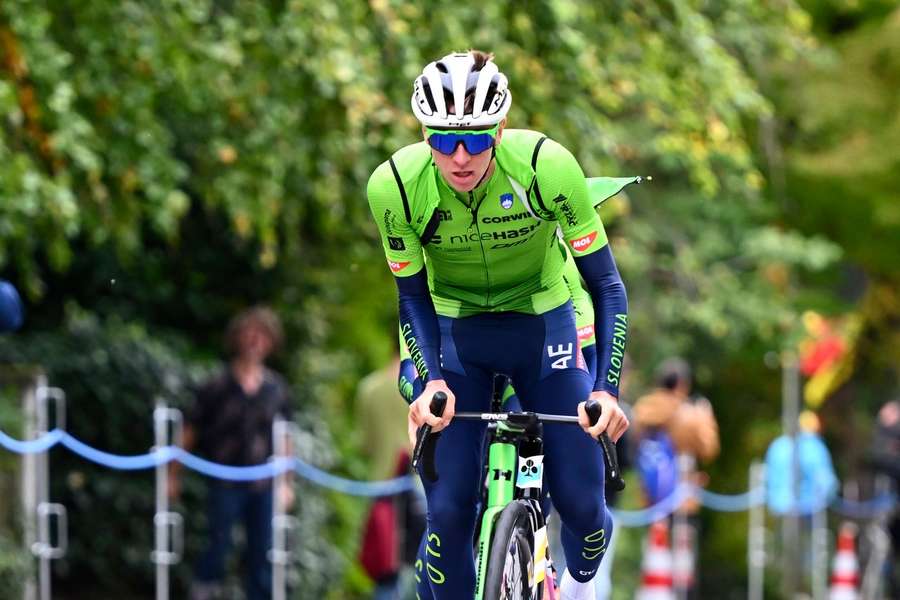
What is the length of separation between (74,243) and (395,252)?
27.5 feet

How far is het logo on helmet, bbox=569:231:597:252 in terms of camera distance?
796cm

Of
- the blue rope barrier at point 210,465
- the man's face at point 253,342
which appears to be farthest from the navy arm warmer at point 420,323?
the man's face at point 253,342

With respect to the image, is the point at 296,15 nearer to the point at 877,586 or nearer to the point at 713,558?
the point at 877,586

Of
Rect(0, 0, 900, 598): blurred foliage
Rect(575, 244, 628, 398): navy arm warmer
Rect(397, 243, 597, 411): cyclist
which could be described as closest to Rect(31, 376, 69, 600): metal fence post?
Rect(0, 0, 900, 598): blurred foliage

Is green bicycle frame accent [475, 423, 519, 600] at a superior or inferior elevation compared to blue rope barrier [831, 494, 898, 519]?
superior

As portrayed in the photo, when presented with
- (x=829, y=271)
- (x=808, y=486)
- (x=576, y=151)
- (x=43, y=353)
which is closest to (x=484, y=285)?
(x=576, y=151)

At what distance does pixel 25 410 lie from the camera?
41.2ft

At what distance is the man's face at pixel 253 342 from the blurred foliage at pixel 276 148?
29.0 inches

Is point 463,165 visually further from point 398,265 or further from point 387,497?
point 387,497

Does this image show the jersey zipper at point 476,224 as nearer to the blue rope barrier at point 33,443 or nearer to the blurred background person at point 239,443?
the blue rope barrier at point 33,443

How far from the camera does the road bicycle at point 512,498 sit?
25.6 ft

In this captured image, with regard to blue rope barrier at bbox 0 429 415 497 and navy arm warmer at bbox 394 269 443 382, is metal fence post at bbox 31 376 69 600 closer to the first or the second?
blue rope barrier at bbox 0 429 415 497

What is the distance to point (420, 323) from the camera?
316 inches

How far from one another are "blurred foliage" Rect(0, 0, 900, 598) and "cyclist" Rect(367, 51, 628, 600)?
165 inches
